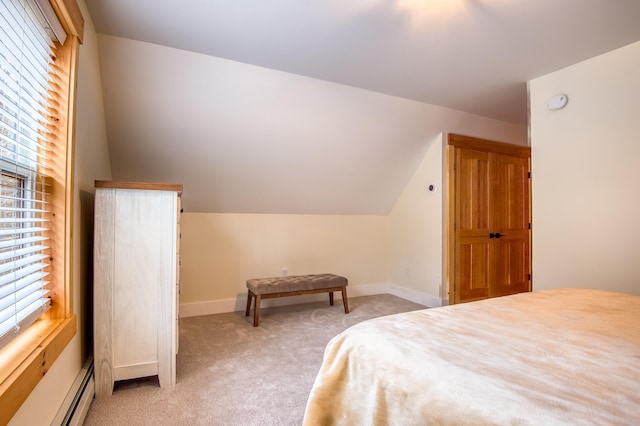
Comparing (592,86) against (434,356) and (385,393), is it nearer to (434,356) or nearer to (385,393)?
(434,356)

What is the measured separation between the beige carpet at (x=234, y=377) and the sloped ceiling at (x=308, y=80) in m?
1.35

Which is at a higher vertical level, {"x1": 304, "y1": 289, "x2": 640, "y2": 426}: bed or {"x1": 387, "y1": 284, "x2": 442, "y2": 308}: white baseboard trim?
{"x1": 304, "y1": 289, "x2": 640, "y2": 426}: bed

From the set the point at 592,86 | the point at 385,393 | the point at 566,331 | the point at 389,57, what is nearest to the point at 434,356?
the point at 385,393

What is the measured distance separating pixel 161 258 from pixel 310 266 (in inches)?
91.9

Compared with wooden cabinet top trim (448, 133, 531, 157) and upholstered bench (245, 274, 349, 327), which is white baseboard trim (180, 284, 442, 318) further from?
wooden cabinet top trim (448, 133, 531, 157)

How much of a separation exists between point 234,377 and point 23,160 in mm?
1634

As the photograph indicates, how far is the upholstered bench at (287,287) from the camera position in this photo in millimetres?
3135

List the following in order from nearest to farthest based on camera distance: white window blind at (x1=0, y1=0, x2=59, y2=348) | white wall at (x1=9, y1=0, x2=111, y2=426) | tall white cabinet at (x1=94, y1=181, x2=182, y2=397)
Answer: white window blind at (x1=0, y1=0, x2=59, y2=348) → white wall at (x1=9, y1=0, x2=111, y2=426) → tall white cabinet at (x1=94, y1=181, x2=182, y2=397)

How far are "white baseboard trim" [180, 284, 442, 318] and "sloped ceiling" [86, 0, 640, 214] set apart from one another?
1.03 meters

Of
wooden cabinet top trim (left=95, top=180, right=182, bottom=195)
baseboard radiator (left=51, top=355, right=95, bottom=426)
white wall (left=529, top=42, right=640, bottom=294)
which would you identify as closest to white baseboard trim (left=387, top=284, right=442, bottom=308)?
white wall (left=529, top=42, right=640, bottom=294)

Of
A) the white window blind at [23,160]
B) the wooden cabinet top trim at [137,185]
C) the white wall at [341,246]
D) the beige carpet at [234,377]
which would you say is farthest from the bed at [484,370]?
the white wall at [341,246]

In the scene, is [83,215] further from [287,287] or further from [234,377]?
[287,287]

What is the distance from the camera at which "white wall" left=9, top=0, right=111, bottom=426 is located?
1.40 metres

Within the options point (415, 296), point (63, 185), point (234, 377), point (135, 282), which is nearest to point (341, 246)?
point (415, 296)
